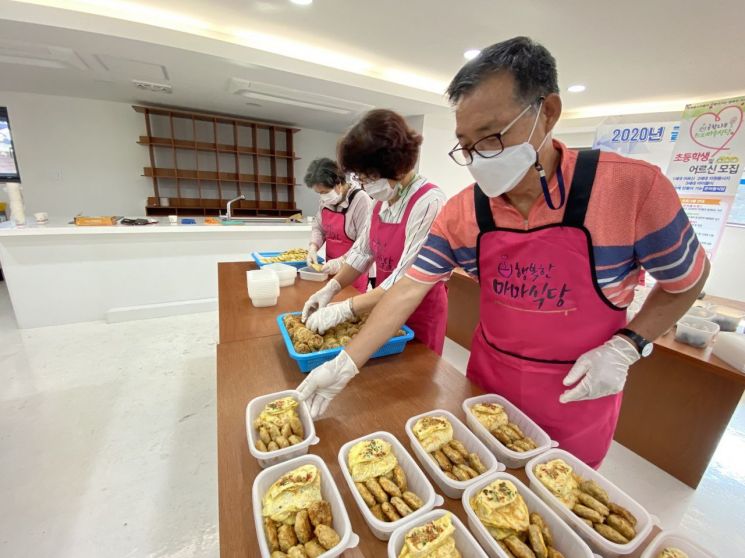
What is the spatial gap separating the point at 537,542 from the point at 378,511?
280mm

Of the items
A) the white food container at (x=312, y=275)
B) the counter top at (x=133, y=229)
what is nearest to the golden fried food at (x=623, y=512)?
the white food container at (x=312, y=275)

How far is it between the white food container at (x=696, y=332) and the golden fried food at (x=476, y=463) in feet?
6.15

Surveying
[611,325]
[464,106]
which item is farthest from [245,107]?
[611,325]

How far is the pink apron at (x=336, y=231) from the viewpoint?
262 cm

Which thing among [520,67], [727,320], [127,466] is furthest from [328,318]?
[727,320]

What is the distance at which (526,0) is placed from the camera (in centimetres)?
241

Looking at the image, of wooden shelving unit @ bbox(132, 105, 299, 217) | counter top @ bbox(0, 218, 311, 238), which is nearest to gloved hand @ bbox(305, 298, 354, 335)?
counter top @ bbox(0, 218, 311, 238)

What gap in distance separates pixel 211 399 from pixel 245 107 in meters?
4.68

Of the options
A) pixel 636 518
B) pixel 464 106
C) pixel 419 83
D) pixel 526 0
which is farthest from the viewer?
pixel 419 83

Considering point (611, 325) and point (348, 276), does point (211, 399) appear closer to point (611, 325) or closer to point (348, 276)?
point (348, 276)

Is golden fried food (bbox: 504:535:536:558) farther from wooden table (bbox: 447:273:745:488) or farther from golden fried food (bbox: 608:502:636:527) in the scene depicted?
wooden table (bbox: 447:273:745:488)

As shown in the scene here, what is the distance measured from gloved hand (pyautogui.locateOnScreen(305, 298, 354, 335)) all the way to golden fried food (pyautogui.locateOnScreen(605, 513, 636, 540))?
946mm

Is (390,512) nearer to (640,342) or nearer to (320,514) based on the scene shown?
(320,514)

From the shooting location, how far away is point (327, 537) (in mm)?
551
